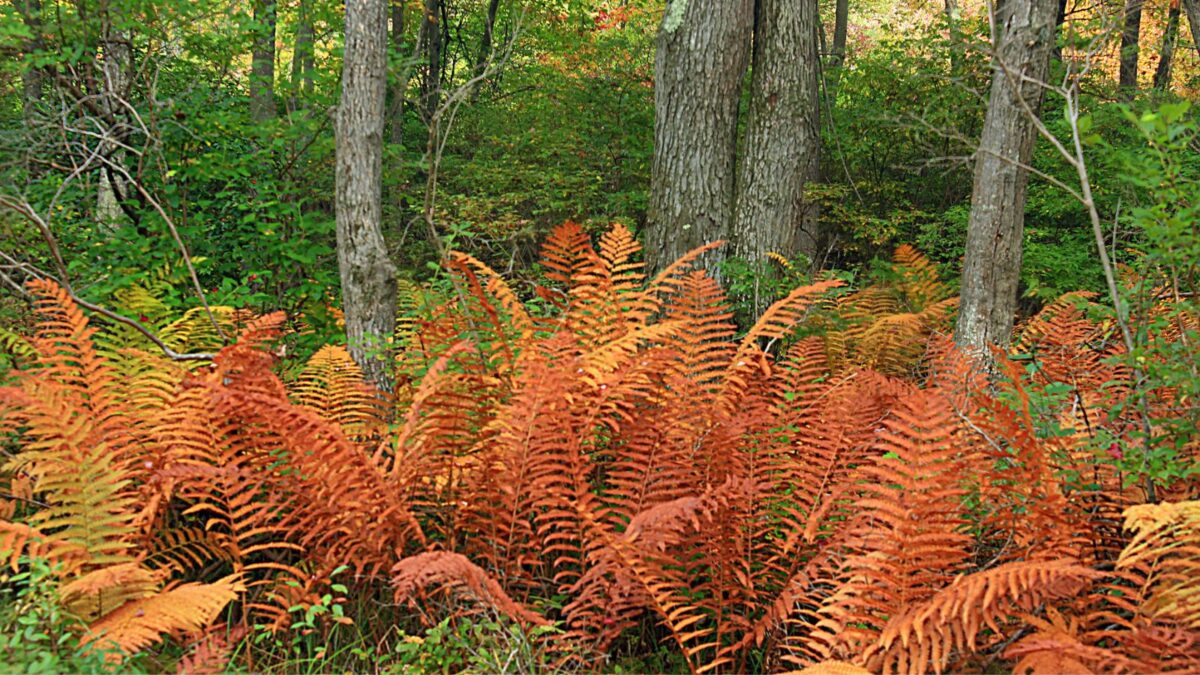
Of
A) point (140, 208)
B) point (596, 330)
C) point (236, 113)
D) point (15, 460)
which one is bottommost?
point (15, 460)

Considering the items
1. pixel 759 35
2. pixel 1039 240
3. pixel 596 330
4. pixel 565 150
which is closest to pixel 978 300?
pixel 759 35

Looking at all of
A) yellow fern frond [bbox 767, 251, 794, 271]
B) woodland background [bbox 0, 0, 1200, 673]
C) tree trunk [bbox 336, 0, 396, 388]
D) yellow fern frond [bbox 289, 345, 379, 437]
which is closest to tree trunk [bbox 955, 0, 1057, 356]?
woodland background [bbox 0, 0, 1200, 673]

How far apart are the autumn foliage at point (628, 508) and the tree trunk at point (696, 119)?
226 cm

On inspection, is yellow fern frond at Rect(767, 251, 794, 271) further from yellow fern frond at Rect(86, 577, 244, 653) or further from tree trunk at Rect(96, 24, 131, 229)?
yellow fern frond at Rect(86, 577, 244, 653)

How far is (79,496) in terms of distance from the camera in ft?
9.64

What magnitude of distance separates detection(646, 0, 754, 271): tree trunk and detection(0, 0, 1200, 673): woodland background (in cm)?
2

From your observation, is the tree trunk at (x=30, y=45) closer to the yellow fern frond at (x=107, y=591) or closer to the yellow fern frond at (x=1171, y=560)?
the yellow fern frond at (x=107, y=591)

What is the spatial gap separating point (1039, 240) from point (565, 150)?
4858mm

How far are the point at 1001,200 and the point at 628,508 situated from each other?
12.1ft

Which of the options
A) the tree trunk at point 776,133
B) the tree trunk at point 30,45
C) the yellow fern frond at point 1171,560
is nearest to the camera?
the yellow fern frond at point 1171,560

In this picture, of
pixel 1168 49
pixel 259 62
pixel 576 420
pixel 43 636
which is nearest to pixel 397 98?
pixel 259 62

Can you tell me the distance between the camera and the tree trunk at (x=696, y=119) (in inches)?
238

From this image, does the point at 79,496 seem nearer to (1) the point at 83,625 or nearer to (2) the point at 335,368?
(1) the point at 83,625

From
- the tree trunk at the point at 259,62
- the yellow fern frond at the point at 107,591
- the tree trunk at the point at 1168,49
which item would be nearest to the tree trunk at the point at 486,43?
the tree trunk at the point at 259,62
